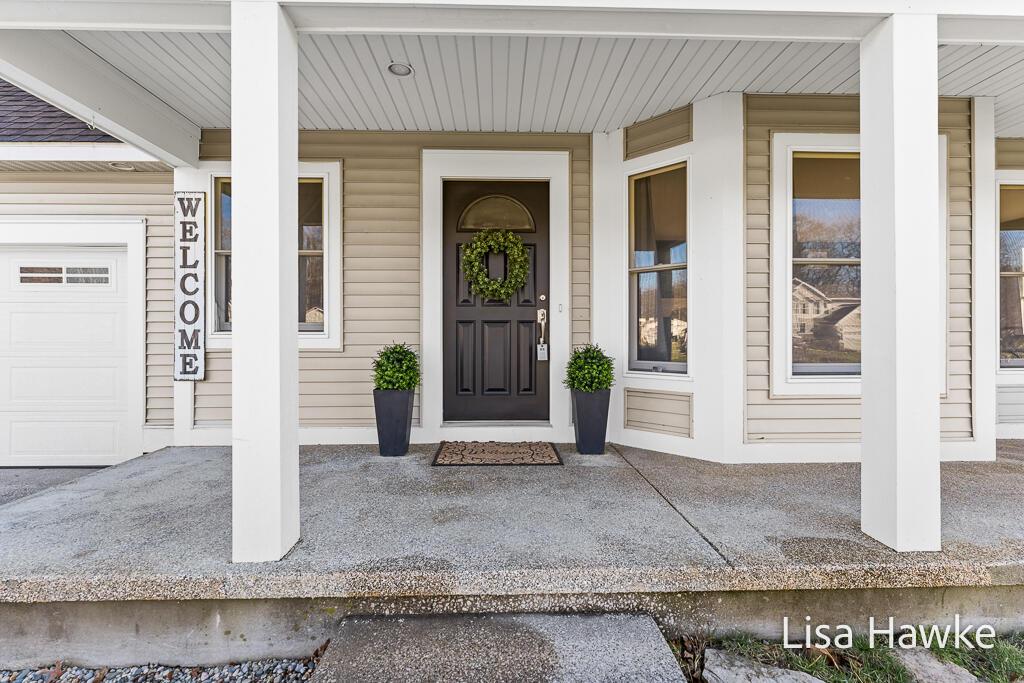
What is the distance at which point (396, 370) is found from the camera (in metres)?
3.35

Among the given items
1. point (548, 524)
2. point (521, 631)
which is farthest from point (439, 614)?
point (548, 524)

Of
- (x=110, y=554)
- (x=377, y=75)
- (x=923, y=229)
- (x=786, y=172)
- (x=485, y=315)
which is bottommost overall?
(x=110, y=554)

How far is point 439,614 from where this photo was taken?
1726 mm

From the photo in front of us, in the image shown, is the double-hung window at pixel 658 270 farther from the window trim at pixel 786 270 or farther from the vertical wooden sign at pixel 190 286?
the vertical wooden sign at pixel 190 286

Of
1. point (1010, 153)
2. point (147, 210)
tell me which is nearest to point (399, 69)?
point (147, 210)

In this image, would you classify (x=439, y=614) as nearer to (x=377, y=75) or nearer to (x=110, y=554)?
(x=110, y=554)

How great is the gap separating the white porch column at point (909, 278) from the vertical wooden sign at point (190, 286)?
4.17 metres

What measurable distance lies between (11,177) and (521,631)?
4884 millimetres

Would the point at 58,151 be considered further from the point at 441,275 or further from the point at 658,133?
the point at 658,133

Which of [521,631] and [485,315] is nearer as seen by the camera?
[521,631]

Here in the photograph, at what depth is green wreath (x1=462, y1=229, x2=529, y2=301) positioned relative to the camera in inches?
143

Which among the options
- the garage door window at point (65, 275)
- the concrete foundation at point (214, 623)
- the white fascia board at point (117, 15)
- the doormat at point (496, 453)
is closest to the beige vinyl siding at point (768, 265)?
the doormat at point (496, 453)

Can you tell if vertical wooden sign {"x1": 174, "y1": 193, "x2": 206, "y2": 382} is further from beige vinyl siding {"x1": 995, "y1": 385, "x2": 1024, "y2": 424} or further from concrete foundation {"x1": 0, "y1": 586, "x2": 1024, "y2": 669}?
beige vinyl siding {"x1": 995, "y1": 385, "x2": 1024, "y2": 424}

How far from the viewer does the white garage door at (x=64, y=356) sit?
149 inches
